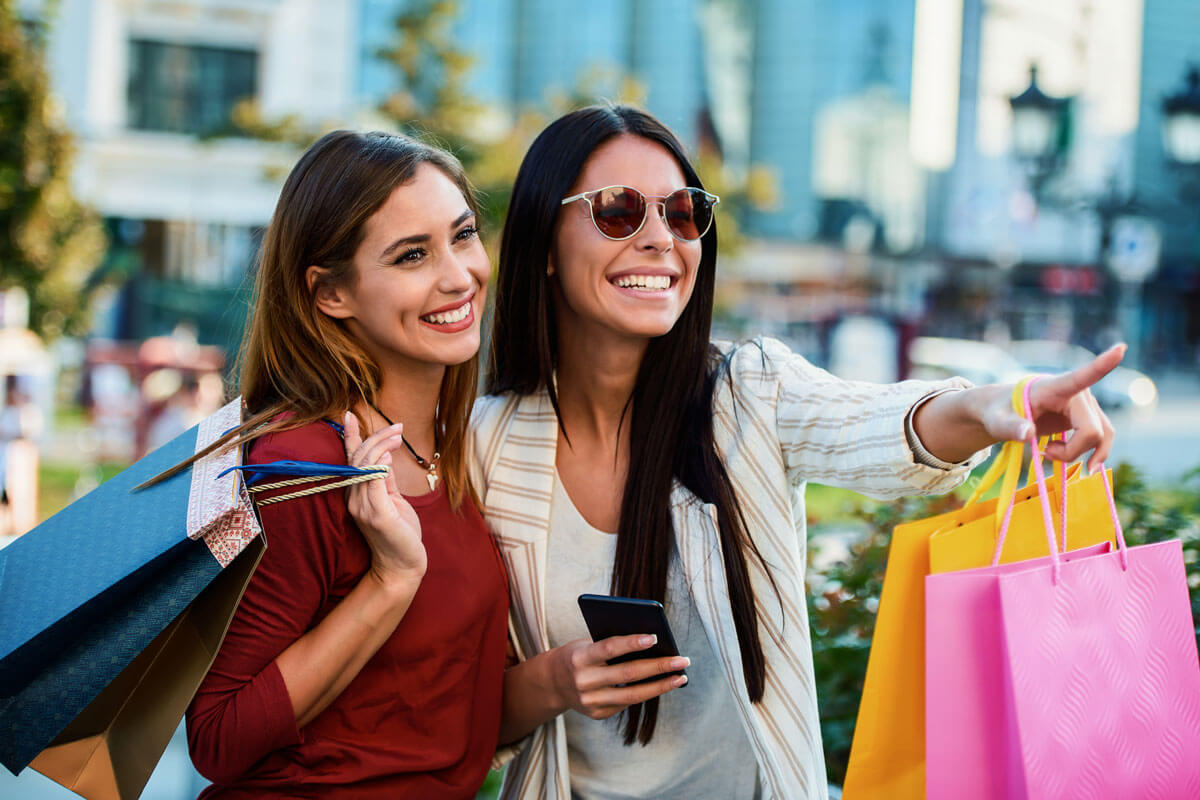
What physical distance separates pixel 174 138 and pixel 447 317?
2688cm

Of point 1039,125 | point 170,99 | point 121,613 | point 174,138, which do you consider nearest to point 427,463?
point 121,613

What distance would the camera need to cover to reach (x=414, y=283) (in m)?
1.91

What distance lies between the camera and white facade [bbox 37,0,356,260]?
78.7 feet

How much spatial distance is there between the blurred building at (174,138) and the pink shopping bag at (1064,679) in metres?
24.3

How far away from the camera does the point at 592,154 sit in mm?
2248

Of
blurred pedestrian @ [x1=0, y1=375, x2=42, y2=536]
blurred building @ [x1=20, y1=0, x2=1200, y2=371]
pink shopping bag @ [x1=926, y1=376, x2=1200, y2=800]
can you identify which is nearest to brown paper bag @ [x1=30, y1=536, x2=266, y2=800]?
pink shopping bag @ [x1=926, y1=376, x2=1200, y2=800]

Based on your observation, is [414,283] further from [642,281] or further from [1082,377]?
[1082,377]

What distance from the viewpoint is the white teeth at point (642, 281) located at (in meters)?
2.19

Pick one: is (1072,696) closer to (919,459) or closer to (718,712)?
(919,459)

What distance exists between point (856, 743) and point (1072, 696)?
0.35 m

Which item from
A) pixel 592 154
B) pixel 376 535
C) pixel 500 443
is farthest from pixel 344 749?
pixel 592 154

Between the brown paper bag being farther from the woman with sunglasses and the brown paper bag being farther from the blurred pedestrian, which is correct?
the blurred pedestrian

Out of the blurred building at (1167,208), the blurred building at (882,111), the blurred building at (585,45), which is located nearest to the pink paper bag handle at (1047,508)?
the blurred building at (882,111)

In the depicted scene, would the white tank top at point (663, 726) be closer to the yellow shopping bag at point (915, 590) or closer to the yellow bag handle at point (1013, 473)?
the yellow shopping bag at point (915, 590)
